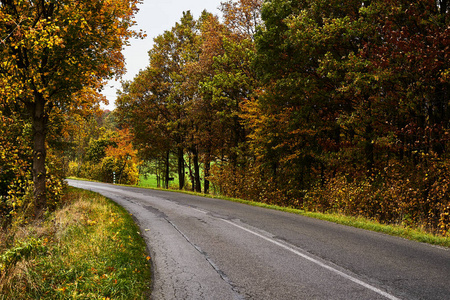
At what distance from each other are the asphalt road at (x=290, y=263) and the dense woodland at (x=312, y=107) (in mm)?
3441

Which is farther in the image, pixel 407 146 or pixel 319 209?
pixel 319 209

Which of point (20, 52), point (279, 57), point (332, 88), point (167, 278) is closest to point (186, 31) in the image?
point (279, 57)

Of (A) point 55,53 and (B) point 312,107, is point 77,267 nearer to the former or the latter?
(A) point 55,53

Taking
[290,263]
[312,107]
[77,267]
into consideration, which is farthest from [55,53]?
[312,107]

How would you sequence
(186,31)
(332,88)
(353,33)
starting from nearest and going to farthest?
(353,33), (332,88), (186,31)

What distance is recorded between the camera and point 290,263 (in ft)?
17.4

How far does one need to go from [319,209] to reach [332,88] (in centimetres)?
600

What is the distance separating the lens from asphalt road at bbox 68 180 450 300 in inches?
163

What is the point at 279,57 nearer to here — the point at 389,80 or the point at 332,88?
the point at 332,88

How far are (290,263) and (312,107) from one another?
37.0ft

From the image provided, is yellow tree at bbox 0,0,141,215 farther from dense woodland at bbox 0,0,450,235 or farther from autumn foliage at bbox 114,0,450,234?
autumn foliage at bbox 114,0,450,234

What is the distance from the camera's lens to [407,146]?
10023 mm

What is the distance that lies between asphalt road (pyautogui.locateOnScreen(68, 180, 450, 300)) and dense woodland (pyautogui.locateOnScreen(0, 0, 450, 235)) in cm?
344

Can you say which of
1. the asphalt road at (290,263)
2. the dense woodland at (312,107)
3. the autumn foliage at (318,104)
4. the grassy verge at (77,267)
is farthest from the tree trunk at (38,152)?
the autumn foliage at (318,104)
